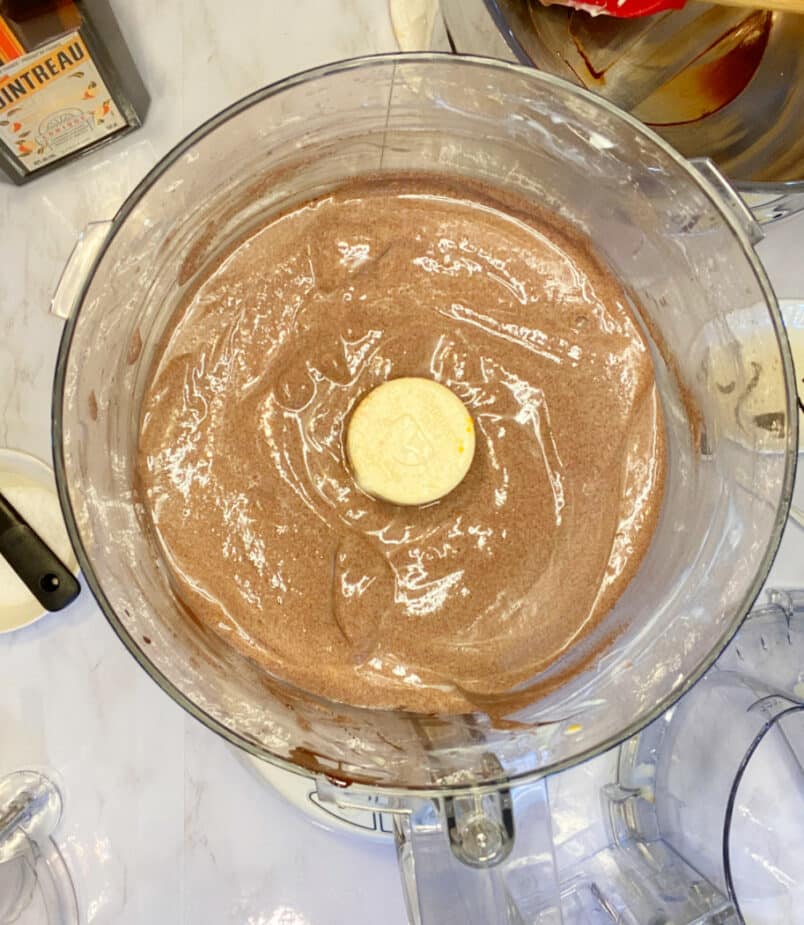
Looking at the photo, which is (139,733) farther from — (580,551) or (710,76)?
(710,76)

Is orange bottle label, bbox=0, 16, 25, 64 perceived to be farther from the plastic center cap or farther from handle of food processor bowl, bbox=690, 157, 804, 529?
handle of food processor bowl, bbox=690, 157, 804, 529

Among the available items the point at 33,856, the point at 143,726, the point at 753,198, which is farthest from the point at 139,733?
the point at 753,198

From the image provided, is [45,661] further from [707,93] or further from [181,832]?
[707,93]

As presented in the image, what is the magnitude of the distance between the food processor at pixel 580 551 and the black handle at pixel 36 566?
0.57 feet

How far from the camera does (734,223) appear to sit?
2.07 ft

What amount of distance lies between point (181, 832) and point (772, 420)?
712mm

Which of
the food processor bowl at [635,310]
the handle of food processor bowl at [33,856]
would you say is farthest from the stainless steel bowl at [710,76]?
the handle of food processor bowl at [33,856]

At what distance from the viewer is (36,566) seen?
2.67 feet

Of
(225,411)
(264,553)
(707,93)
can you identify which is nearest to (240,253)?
(225,411)

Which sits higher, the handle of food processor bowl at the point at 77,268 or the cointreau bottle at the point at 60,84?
the cointreau bottle at the point at 60,84

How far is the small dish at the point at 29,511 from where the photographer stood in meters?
0.84

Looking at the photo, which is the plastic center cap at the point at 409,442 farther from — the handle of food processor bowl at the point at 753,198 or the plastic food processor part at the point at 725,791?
the plastic food processor part at the point at 725,791

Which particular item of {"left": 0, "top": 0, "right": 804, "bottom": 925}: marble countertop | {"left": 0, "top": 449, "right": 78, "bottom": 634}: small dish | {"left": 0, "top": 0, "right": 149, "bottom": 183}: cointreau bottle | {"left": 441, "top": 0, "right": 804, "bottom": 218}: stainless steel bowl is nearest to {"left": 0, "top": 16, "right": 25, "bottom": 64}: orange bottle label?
{"left": 0, "top": 0, "right": 149, "bottom": 183}: cointreau bottle

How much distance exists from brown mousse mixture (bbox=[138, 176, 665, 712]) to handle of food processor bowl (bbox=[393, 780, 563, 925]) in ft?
0.33
